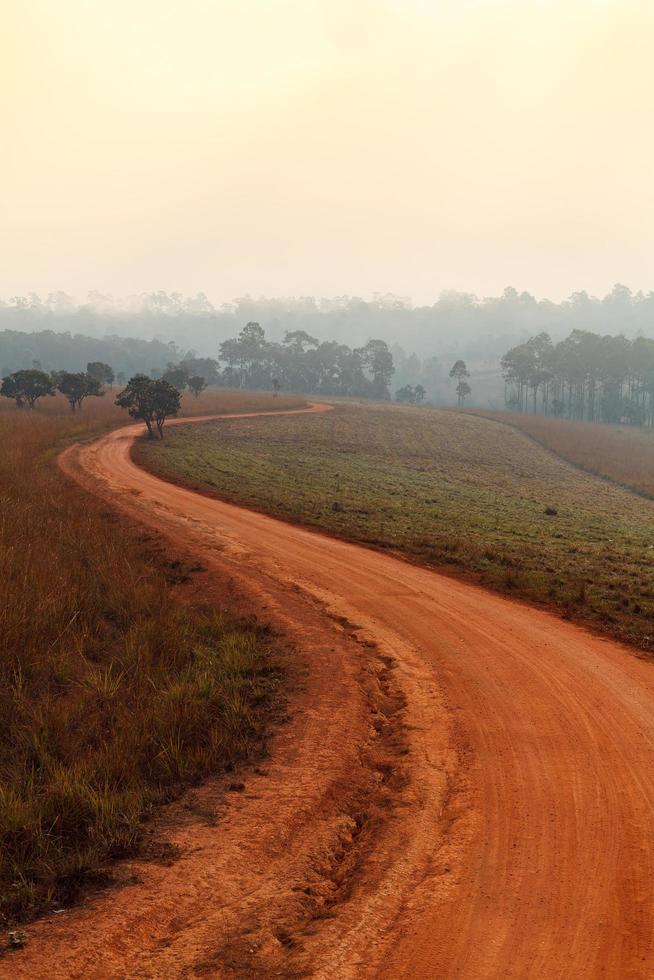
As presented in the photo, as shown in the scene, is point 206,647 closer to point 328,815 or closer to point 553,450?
point 328,815

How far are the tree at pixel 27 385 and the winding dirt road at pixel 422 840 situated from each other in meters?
63.5

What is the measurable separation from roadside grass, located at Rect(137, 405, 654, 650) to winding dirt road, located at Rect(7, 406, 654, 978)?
4.14 m

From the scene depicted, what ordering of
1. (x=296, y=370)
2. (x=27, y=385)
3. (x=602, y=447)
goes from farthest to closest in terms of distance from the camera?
(x=296, y=370) → (x=602, y=447) → (x=27, y=385)

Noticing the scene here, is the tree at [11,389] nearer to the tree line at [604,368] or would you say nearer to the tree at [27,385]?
the tree at [27,385]

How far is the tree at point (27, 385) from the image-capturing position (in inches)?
2571

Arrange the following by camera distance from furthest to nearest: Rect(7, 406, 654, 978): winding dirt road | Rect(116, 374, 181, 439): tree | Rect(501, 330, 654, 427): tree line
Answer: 1. Rect(501, 330, 654, 427): tree line
2. Rect(116, 374, 181, 439): tree
3. Rect(7, 406, 654, 978): winding dirt road

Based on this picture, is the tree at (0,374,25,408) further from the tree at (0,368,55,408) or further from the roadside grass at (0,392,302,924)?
the roadside grass at (0,392,302,924)

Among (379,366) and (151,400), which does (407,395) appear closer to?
(379,366)

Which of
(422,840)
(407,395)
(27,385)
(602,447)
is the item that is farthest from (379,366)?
(422,840)

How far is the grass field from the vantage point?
55625 millimetres

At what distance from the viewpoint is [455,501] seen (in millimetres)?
32000

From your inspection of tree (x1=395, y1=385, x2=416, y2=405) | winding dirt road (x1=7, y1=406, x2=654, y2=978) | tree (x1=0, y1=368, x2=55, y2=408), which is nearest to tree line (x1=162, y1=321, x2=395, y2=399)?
tree (x1=395, y1=385, x2=416, y2=405)

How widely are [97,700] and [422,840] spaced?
5.04 meters

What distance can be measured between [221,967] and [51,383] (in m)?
70.5
